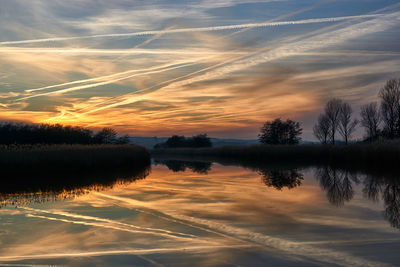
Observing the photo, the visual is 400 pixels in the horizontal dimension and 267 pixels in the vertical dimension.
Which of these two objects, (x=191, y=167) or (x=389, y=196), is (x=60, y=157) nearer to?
(x=191, y=167)

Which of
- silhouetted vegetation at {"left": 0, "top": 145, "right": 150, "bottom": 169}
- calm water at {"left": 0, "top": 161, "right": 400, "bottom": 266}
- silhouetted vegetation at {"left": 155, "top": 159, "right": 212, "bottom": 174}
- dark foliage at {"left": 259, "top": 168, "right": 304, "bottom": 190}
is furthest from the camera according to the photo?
silhouetted vegetation at {"left": 155, "top": 159, "right": 212, "bottom": 174}

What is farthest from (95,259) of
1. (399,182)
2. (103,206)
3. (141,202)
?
(399,182)

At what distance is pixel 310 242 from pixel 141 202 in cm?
572

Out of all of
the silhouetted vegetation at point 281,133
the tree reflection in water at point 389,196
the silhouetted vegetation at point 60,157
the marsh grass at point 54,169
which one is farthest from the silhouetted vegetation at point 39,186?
the silhouetted vegetation at point 281,133

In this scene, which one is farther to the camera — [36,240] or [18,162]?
[18,162]

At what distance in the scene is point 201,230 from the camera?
662 cm

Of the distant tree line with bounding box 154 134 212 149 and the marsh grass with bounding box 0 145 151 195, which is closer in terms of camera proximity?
the marsh grass with bounding box 0 145 151 195

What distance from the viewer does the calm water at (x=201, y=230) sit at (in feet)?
16.4

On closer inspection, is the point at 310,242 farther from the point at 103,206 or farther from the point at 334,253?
the point at 103,206

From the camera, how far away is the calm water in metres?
5.00

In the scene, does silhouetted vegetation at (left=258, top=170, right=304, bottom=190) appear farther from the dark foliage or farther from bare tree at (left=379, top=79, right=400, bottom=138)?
bare tree at (left=379, top=79, right=400, bottom=138)

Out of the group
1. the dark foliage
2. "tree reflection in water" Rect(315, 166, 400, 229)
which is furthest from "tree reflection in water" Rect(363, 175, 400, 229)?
the dark foliage

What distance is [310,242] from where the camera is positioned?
5.76 meters

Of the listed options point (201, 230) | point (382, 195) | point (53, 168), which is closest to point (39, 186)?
point (53, 168)
